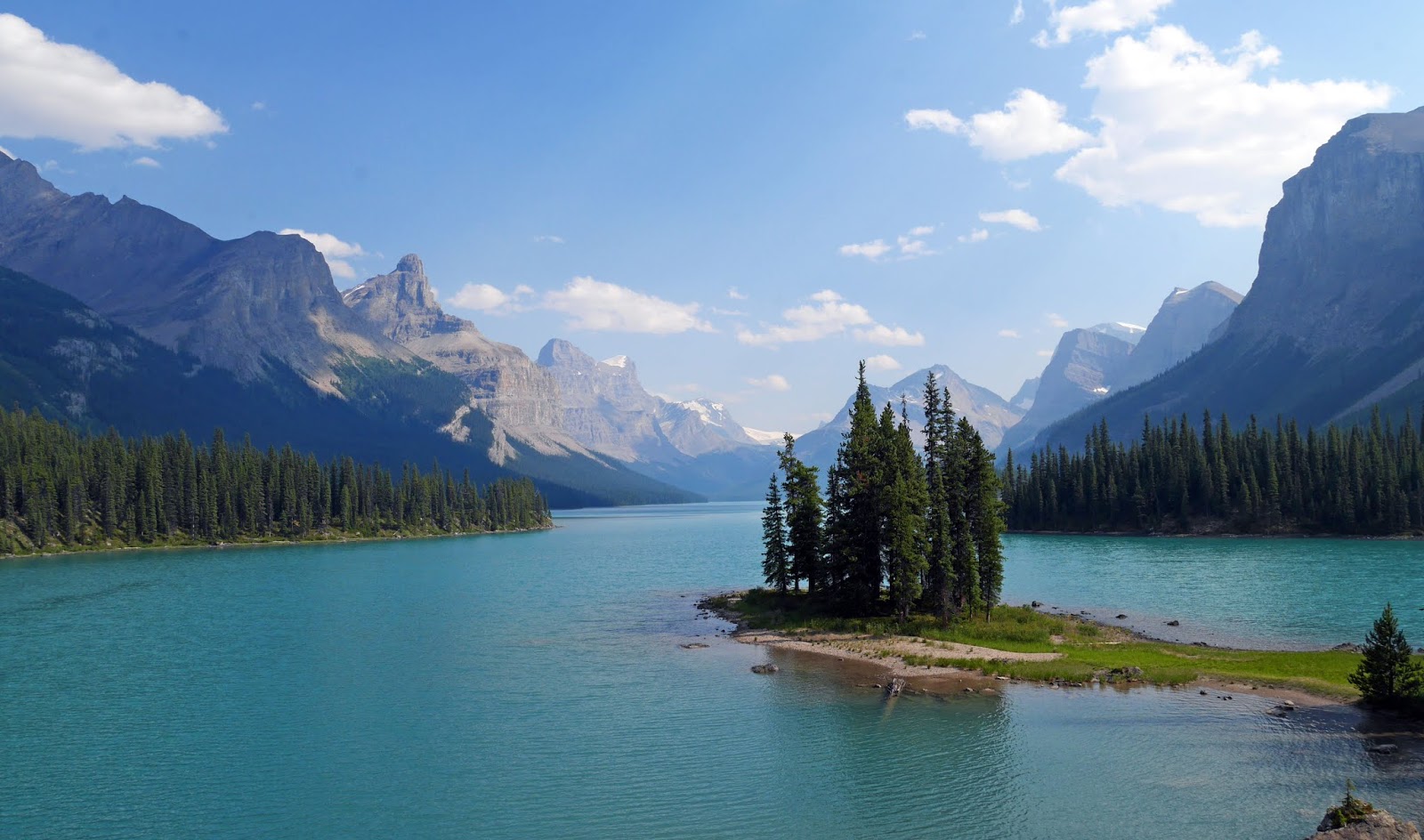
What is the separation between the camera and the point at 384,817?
121 feet

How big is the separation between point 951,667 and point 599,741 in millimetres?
28114

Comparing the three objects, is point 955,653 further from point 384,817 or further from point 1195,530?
point 1195,530

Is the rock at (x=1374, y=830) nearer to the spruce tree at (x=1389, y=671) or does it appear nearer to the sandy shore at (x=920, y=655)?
the spruce tree at (x=1389, y=671)

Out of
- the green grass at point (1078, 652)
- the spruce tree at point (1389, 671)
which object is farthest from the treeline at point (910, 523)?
the spruce tree at point (1389, 671)

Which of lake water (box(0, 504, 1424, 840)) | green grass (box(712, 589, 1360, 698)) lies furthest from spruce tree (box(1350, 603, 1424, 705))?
green grass (box(712, 589, 1360, 698))

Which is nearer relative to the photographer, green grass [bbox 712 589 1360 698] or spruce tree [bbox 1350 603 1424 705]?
spruce tree [bbox 1350 603 1424 705]

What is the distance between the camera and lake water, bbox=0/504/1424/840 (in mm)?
36094

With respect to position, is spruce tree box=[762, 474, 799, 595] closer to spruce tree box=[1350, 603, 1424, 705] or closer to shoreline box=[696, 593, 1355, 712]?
shoreline box=[696, 593, 1355, 712]

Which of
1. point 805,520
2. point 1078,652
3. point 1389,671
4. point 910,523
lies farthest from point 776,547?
point 1389,671

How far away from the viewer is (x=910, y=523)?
2980 inches

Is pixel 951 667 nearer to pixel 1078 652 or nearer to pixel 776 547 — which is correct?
pixel 1078 652

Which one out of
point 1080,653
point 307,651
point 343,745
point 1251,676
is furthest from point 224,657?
point 1251,676

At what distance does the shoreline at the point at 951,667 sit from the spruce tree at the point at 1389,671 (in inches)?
77.4

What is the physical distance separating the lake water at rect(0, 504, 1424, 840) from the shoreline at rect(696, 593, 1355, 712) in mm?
2046
